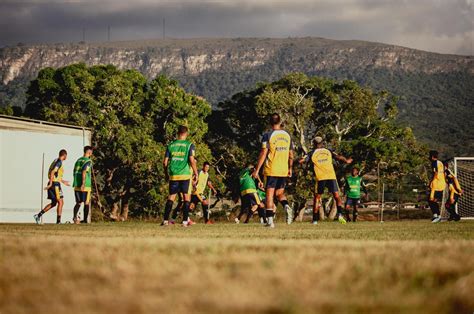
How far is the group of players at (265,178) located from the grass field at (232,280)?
10.3 metres

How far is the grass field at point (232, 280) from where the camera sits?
3.86 meters

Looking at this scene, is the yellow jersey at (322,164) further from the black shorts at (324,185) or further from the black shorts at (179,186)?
the black shorts at (179,186)

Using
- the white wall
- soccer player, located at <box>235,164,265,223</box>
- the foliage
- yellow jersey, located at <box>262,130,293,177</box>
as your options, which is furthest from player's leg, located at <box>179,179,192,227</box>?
the foliage

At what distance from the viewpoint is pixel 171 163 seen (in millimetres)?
19047

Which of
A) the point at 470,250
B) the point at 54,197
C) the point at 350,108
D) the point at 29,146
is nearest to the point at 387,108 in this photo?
the point at 350,108

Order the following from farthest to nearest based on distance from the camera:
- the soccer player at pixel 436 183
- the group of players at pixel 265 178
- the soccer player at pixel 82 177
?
the soccer player at pixel 436 183 → the soccer player at pixel 82 177 → the group of players at pixel 265 178

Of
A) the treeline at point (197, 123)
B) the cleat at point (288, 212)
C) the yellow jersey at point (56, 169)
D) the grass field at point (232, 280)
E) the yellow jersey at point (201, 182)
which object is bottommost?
the cleat at point (288, 212)

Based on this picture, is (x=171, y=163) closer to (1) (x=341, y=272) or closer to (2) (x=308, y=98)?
(1) (x=341, y=272)

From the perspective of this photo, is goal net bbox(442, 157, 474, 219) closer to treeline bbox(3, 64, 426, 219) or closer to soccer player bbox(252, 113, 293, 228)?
treeline bbox(3, 64, 426, 219)

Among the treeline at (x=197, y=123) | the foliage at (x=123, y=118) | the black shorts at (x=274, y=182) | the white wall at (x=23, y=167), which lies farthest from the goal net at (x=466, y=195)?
the foliage at (x=123, y=118)

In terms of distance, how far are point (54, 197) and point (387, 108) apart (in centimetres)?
5338

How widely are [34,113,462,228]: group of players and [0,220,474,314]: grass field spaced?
10.3 metres

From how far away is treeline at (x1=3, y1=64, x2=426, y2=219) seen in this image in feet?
201

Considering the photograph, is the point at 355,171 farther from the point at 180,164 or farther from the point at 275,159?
the point at 275,159
